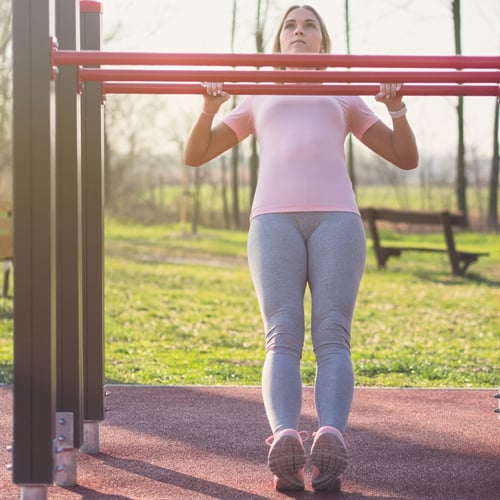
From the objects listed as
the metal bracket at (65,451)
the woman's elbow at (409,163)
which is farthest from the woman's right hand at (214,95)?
the metal bracket at (65,451)

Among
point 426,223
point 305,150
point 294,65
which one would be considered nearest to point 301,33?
point 305,150

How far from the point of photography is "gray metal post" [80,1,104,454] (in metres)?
3.91

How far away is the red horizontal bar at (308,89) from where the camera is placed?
3.19m

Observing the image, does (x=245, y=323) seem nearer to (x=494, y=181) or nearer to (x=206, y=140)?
(x=206, y=140)

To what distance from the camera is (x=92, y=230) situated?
393cm

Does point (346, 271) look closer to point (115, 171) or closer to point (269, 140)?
point (269, 140)

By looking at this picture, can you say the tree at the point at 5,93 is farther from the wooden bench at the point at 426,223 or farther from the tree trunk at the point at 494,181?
the tree trunk at the point at 494,181

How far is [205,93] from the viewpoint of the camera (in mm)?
3182

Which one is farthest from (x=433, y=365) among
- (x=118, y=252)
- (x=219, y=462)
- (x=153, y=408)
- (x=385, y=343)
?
(x=118, y=252)

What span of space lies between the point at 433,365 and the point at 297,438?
15.0 ft

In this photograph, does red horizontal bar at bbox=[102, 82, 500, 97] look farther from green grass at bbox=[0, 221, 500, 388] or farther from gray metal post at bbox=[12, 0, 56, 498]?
green grass at bbox=[0, 221, 500, 388]

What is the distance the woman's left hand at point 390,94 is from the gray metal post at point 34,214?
1023mm

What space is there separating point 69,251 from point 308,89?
0.93 metres

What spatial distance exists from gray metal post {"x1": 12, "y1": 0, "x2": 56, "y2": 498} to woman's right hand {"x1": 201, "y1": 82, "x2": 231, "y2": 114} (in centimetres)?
53
